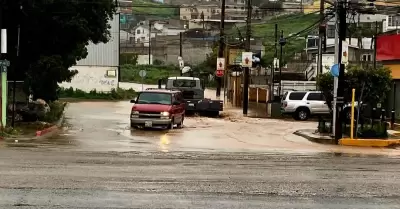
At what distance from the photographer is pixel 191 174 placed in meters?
12.8

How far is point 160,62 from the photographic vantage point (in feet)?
429

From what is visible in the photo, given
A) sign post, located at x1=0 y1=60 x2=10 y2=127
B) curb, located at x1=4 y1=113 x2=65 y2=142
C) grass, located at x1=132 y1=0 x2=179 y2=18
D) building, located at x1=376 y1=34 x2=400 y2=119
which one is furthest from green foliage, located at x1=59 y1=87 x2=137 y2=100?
sign post, located at x1=0 y1=60 x2=10 y2=127

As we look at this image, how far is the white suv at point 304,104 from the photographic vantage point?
38344 millimetres

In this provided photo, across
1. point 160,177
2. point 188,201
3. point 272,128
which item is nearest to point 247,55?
point 272,128

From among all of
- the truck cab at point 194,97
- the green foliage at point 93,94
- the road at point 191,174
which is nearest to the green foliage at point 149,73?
the green foliage at point 93,94

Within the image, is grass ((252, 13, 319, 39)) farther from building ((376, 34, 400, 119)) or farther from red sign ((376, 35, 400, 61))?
building ((376, 34, 400, 119))

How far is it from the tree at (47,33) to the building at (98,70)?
3614cm

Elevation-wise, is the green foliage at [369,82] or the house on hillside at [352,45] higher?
the house on hillside at [352,45]

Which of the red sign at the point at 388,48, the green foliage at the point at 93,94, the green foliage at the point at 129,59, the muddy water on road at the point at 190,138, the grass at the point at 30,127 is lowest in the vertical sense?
the muddy water on road at the point at 190,138

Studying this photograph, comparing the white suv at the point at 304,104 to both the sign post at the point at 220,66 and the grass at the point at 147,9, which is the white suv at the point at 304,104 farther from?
the grass at the point at 147,9

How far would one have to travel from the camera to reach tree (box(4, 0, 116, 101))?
87.2 feet

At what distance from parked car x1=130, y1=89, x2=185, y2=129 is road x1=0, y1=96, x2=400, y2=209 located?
435cm

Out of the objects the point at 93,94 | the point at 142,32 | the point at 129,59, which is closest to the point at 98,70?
the point at 93,94

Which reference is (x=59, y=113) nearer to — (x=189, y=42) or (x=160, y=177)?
(x=160, y=177)
